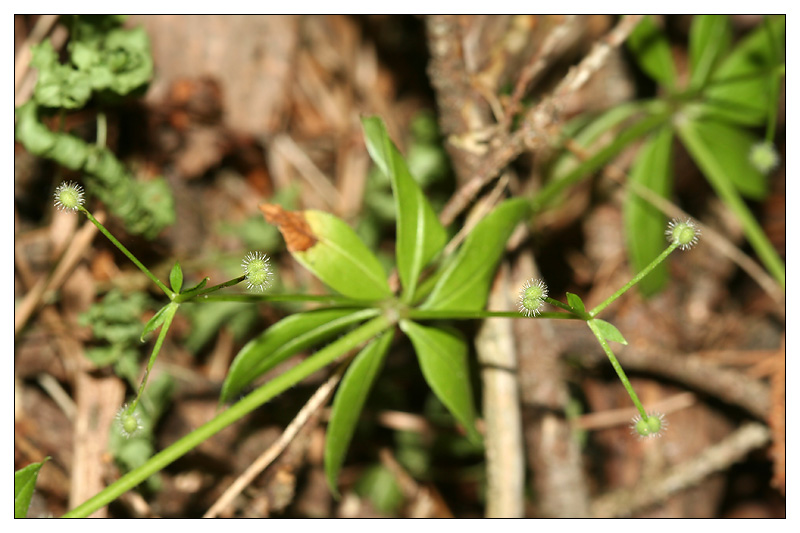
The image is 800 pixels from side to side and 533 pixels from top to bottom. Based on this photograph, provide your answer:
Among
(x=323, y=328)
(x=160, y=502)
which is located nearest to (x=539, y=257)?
(x=323, y=328)

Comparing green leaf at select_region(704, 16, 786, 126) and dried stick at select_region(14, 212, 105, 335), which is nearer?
dried stick at select_region(14, 212, 105, 335)

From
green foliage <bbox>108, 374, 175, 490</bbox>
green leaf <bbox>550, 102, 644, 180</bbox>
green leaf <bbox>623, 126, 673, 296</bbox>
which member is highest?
green leaf <bbox>550, 102, 644, 180</bbox>

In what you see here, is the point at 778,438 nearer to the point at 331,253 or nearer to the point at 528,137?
the point at 528,137

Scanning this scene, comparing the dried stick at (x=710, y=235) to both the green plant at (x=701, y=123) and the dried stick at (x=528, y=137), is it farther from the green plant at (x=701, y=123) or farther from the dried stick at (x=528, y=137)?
the dried stick at (x=528, y=137)

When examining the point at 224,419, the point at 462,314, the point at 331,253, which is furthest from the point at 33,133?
the point at 462,314

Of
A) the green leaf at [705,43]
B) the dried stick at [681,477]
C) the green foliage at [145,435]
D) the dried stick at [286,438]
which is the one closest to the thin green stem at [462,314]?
the dried stick at [286,438]

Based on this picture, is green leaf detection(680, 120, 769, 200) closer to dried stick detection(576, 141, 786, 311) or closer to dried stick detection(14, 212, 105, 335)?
dried stick detection(576, 141, 786, 311)

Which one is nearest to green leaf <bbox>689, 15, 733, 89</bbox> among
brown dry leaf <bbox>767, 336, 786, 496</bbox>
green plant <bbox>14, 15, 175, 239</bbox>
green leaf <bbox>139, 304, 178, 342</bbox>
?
brown dry leaf <bbox>767, 336, 786, 496</bbox>
